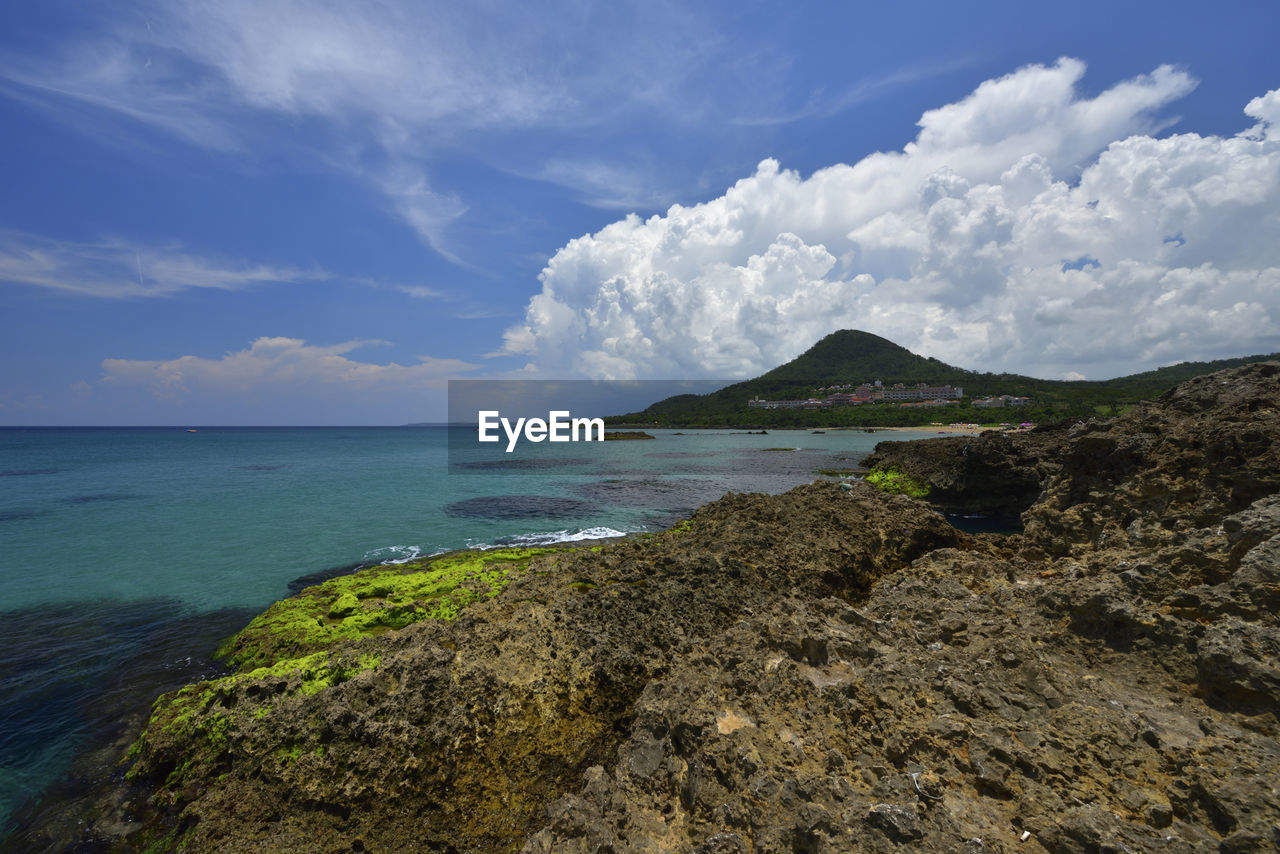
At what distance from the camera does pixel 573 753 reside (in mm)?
7762

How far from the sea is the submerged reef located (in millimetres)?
2068

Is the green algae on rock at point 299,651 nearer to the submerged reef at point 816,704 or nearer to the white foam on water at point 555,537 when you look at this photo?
the submerged reef at point 816,704

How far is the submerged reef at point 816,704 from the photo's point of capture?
455 cm

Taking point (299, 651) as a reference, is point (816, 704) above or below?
above

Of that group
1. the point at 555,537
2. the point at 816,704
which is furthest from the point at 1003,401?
the point at 816,704

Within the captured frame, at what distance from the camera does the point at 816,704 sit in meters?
6.06

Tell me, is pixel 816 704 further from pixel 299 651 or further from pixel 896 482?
pixel 896 482

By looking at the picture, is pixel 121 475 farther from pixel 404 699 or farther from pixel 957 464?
pixel 957 464

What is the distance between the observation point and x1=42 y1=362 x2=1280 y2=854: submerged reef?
14.9 feet

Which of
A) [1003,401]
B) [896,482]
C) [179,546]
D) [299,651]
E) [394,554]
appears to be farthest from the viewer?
[1003,401]

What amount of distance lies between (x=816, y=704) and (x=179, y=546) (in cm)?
2963

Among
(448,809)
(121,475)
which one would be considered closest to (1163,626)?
(448,809)

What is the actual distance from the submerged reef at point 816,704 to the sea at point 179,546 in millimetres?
2068

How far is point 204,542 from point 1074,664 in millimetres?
32249
